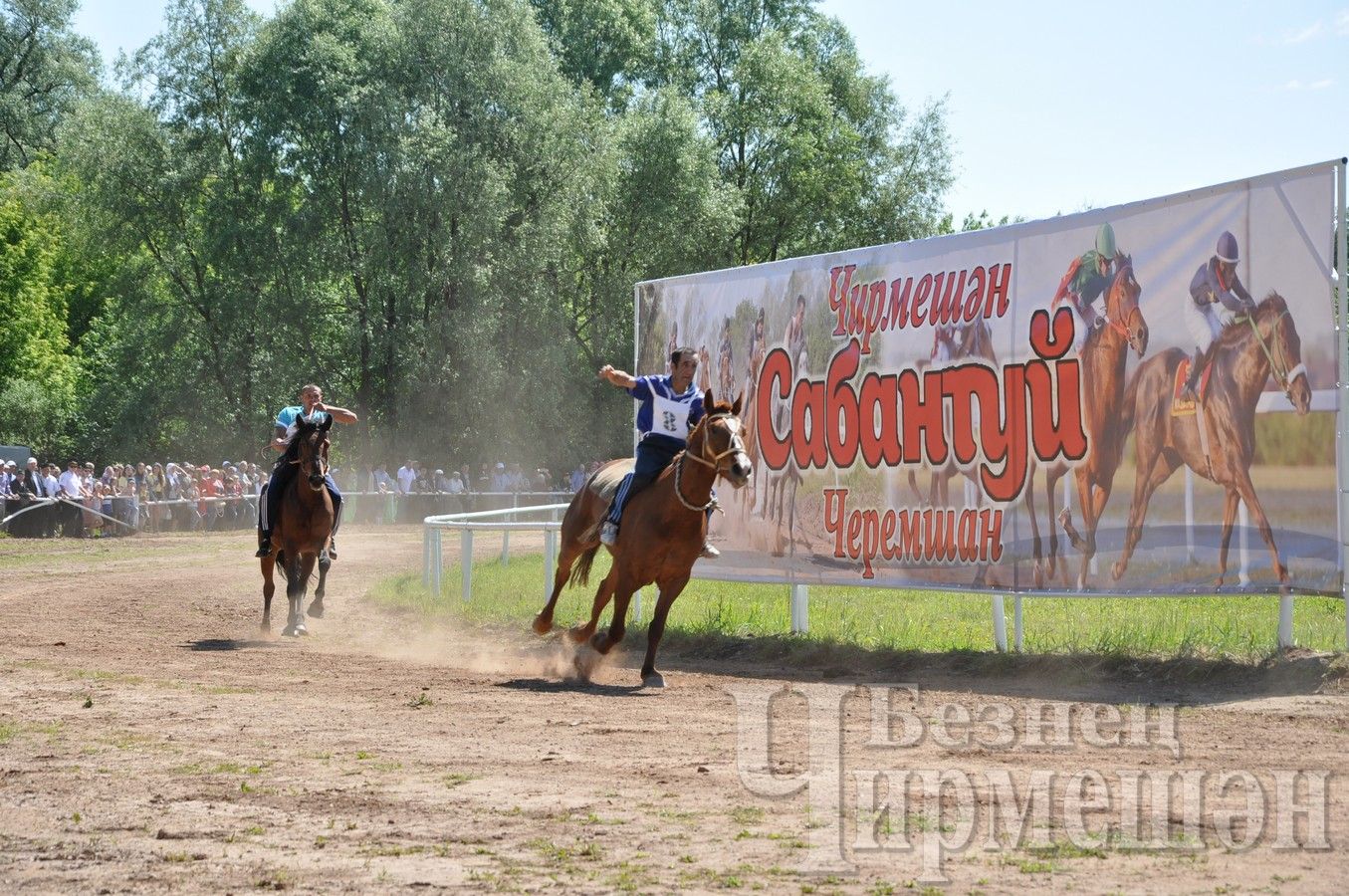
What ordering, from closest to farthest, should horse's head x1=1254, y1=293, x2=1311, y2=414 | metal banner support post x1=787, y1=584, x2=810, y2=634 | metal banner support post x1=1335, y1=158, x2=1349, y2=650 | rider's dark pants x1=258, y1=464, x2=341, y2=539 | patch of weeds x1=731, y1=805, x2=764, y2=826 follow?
patch of weeds x1=731, y1=805, x2=764, y2=826 → metal banner support post x1=1335, y1=158, x2=1349, y2=650 → horse's head x1=1254, y1=293, x2=1311, y2=414 → metal banner support post x1=787, y1=584, x2=810, y2=634 → rider's dark pants x1=258, y1=464, x2=341, y2=539

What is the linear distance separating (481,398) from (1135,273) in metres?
40.1

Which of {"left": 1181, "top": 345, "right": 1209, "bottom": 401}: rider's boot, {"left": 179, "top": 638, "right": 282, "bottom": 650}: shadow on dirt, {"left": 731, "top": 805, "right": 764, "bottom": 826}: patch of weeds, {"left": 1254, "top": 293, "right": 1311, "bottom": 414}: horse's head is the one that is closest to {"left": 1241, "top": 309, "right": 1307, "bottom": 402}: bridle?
{"left": 1254, "top": 293, "right": 1311, "bottom": 414}: horse's head

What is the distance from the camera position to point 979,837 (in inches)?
264

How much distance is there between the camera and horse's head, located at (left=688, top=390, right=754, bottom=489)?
12.2 metres

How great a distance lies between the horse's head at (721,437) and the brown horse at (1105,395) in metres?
3.39

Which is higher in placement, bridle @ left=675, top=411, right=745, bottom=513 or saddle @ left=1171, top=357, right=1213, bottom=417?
saddle @ left=1171, top=357, right=1213, bottom=417

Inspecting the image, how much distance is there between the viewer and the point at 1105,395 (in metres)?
13.6

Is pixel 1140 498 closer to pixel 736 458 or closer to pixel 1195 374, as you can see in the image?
pixel 1195 374

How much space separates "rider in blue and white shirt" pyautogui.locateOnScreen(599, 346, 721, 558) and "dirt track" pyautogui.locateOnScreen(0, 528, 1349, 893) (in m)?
1.66

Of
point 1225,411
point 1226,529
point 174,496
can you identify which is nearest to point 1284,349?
point 1225,411

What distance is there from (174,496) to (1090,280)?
108 ft

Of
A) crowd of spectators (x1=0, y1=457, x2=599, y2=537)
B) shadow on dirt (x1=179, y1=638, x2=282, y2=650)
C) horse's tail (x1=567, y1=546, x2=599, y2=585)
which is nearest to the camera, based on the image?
horse's tail (x1=567, y1=546, x2=599, y2=585)

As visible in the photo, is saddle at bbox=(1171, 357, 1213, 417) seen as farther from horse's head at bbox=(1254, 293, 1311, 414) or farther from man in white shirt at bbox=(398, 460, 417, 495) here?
man in white shirt at bbox=(398, 460, 417, 495)

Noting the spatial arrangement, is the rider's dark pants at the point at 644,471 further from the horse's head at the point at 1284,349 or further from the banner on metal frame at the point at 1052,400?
the horse's head at the point at 1284,349
